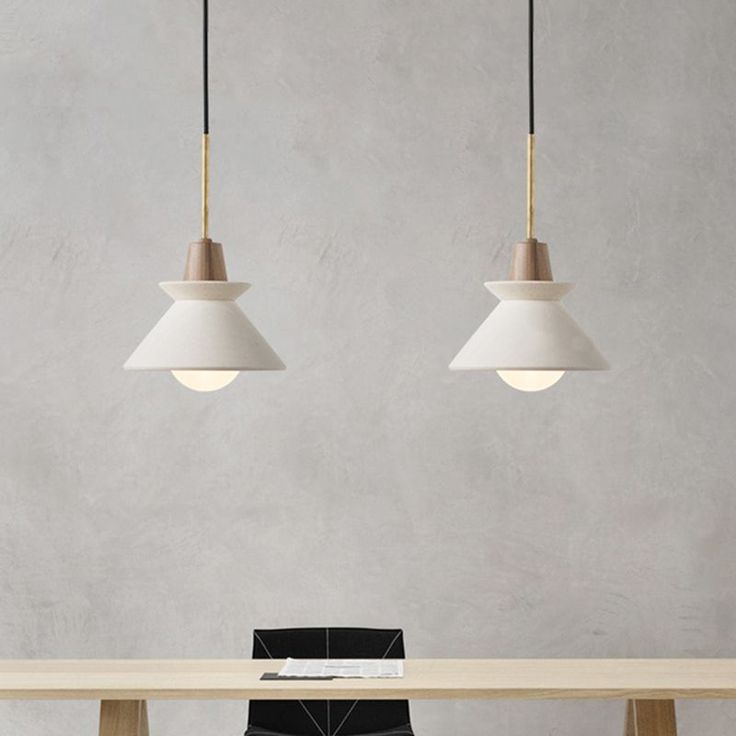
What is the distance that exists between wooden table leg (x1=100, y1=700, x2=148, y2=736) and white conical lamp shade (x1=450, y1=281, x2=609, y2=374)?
4.04ft

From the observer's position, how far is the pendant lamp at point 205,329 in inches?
94.4

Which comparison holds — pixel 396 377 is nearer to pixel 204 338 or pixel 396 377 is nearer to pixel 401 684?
pixel 401 684

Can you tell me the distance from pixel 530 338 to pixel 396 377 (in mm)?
1627

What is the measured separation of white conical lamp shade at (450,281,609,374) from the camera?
2.44 meters

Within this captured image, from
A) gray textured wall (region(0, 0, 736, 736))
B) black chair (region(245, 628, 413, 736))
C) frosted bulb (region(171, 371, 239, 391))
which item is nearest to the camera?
frosted bulb (region(171, 371, 239, 391))

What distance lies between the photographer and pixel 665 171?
13.4ft

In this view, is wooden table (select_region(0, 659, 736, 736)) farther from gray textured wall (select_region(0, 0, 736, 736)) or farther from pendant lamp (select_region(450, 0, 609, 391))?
gray textured wall (select_region(0, 0, 736, 736))

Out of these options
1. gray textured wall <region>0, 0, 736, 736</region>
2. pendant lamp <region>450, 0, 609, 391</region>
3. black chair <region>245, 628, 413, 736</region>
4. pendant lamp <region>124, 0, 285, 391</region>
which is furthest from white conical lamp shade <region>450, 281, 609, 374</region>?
gray textured wall <region>0, 0, 736, 736</region>

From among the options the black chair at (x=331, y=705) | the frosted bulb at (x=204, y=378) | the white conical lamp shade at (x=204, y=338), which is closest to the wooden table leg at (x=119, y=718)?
the black chair at (x=331, y=705)

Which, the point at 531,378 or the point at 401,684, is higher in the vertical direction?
the point at 531,378

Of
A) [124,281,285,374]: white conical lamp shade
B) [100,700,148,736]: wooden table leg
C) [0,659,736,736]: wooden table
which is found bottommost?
[100,700,148,736]: wooden table leg

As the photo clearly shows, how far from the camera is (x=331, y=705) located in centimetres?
341

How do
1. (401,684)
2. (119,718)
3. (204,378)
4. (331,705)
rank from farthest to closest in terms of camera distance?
(331,705) < (119,718) < (401,684) < (204,378)

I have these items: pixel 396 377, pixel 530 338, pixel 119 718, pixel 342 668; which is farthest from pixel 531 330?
pixel 396 377
